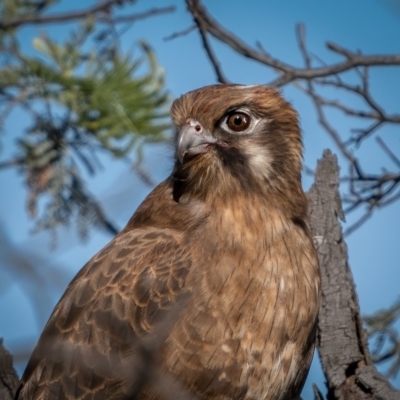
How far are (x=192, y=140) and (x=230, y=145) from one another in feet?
0.69

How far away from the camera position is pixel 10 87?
226 inches

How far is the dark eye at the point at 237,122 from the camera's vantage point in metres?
4.66

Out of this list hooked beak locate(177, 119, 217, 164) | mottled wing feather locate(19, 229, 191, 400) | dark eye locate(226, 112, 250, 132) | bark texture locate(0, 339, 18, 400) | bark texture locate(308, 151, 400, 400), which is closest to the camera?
mottled wing feather locate(19, 229, 191, 400)

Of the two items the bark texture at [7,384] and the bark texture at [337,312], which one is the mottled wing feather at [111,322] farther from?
the bark texture at [337,312]

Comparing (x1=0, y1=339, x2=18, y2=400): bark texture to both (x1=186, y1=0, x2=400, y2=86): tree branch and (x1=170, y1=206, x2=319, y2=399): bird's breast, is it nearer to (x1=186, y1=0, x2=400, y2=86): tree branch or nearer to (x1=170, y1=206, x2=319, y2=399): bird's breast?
(x1=170, y1=206, x2=319, y2=399): bird's breast

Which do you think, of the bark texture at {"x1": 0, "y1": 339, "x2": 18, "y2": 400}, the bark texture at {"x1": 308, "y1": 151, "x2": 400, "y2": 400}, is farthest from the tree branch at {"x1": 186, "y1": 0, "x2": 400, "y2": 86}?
the bark texture at {"x1": 0, "y1": 339, "x2": 18, "y2": 400}

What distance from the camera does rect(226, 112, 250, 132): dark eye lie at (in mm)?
4656

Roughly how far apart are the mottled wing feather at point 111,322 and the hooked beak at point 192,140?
1.45 feet

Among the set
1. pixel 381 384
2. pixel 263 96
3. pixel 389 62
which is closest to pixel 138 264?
pixel 263 96

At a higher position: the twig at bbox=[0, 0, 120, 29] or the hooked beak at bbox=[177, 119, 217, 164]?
the twig at bbox=[0, 0, 120, 29]

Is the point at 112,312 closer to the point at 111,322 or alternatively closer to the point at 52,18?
the point at 111,322

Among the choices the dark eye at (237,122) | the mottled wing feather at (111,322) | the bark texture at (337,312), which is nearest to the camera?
the mottled wing feather at (111,322)

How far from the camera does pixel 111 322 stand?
4434 mm

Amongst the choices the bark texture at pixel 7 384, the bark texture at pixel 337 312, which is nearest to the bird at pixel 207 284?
the bark texture at pixel 7 384
